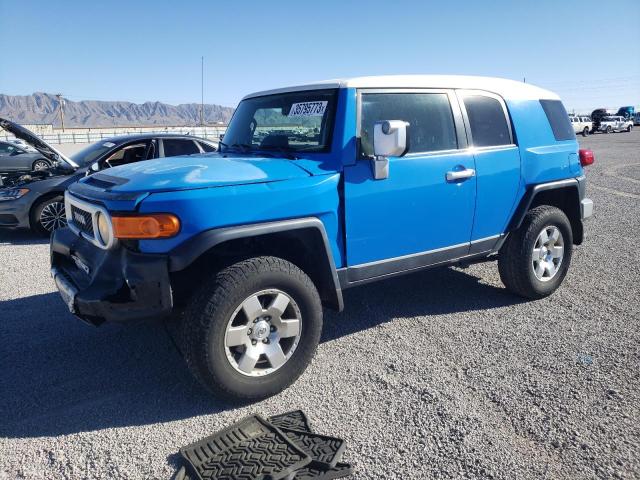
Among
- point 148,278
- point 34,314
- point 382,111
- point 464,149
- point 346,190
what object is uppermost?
point 382,111

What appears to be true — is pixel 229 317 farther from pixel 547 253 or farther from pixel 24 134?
pixel 24 134

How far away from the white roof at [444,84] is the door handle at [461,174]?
2.36 feet

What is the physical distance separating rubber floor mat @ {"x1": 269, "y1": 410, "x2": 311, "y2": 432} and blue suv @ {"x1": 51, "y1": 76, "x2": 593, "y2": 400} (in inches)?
9.1

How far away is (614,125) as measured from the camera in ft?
154

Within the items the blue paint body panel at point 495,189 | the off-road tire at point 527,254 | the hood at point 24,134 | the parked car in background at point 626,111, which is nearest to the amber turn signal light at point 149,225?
the blue paint body panel at point 495,189

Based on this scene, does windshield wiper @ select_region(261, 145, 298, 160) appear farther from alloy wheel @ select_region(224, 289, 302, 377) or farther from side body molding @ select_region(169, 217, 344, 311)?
alloy wheel @ select_region(224, 289, 302, 377)

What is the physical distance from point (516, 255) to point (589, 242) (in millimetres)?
3097

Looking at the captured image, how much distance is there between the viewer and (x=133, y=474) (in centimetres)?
250

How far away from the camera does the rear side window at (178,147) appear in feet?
26.3

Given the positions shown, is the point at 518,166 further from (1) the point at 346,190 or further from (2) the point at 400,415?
(2) the point at 400,415

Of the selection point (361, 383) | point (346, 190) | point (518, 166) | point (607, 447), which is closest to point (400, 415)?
point (361, 383)

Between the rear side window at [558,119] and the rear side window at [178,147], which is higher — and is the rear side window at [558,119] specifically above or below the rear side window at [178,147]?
above

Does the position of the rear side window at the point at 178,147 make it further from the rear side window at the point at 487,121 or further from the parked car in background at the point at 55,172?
the rear side window at the point at 487,121

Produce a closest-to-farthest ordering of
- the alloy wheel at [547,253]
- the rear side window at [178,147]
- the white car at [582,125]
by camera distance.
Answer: the alloy wheel at [547,253], the rear side window at [178,147], the white car at [582,125]
